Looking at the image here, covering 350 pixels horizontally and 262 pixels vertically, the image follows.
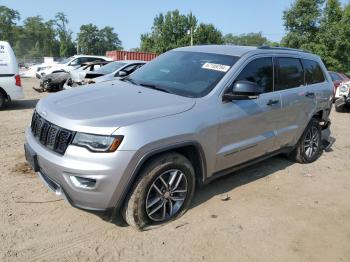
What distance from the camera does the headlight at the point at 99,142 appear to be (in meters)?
3.25

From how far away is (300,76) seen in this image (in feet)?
18.5

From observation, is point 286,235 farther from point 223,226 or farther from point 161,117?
point 161,117

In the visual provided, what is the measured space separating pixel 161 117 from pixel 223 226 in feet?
4.52

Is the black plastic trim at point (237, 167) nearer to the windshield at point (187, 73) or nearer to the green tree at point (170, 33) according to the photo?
the windshield at point (187, 73)

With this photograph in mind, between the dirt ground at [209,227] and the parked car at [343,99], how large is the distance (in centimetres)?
801

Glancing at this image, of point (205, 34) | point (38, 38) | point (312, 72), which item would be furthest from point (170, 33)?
point (312, 72)

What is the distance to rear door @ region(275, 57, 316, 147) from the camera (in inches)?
202

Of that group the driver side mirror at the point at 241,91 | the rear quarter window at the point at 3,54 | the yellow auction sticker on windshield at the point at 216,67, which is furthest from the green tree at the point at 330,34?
the driver side mirror at the point at 241,91

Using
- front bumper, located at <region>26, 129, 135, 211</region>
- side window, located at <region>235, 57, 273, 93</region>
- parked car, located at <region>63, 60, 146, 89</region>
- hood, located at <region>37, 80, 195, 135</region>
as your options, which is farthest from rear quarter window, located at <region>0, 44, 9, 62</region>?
side window, located at <region>235, 57, 273, 93</region>

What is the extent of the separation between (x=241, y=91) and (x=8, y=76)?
8.24m

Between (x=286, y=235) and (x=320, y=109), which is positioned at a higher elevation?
(x=320, y=109)

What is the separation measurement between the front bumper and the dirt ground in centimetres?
46

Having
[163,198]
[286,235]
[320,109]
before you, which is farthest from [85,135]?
[320,109]

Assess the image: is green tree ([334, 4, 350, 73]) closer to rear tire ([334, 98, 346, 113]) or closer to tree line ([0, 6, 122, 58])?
rear tire ([334, 98, 346, 113])
